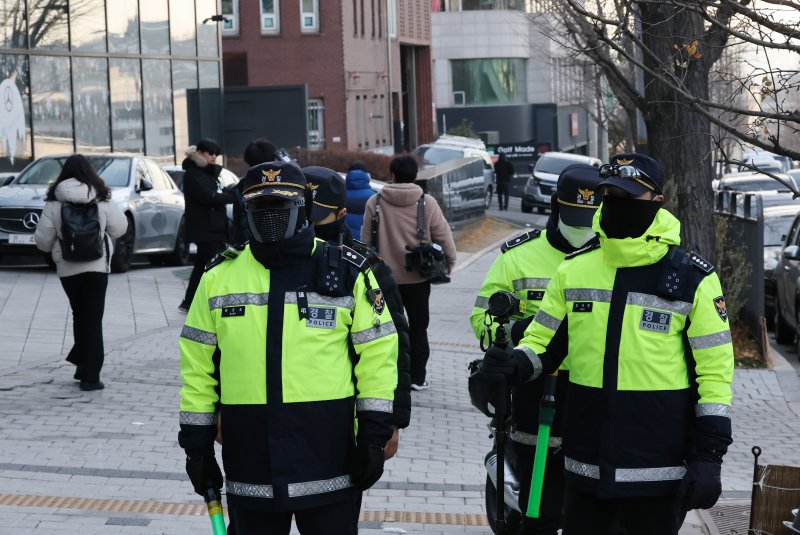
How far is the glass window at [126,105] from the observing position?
29.3 m

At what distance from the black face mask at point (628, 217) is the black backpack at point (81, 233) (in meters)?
5.86

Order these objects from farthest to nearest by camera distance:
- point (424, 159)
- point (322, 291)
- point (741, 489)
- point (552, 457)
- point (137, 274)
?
1. point (424, 159)
2. point (137, 274)
3. point (741, 489)
4. point (552, 457)
5. point (322, 291)

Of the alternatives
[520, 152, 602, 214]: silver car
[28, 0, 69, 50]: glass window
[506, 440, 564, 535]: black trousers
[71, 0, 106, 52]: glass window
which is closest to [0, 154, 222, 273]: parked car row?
[28, 0, 69, 50]: glass window

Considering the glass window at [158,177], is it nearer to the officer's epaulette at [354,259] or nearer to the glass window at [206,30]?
the glass window at [206,30]

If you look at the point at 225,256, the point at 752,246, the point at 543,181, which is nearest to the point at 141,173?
the point at 752,246

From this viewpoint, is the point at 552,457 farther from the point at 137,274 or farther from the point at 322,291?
the point at 137,274

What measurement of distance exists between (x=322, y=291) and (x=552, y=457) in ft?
5.48

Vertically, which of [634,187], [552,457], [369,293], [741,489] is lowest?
[741,489]

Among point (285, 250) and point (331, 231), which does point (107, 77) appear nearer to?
point (331, 231)

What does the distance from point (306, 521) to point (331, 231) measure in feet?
6.37

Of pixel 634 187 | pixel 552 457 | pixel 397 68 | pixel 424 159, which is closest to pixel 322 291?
pixel 634 187

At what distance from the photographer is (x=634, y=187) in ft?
15.6

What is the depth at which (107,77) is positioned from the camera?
29.0m

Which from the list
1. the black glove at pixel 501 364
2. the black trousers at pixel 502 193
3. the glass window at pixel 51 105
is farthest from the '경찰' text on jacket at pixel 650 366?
the black trousers at pixel 502 193
